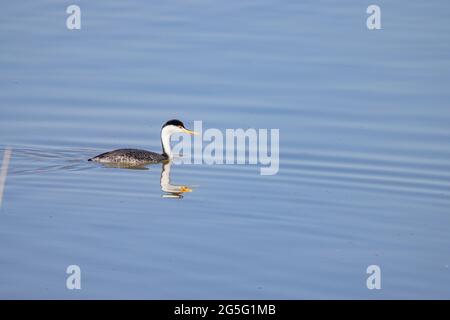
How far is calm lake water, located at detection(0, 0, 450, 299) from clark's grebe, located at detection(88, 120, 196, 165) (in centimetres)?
21

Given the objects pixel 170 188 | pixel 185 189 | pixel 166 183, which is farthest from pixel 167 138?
pixel 185 189

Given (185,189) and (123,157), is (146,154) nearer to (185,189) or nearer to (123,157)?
(123,157)

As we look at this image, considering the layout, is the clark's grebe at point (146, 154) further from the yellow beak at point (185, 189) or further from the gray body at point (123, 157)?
the yellow beak at point (185, 189)

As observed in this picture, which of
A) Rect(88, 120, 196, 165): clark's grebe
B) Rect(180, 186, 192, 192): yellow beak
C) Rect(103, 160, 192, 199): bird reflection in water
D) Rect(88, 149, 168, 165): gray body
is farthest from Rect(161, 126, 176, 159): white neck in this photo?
Rect(180, 186, 192, 192): yellow beak

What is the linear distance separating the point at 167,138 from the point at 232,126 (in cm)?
101

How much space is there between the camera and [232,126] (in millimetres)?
16828

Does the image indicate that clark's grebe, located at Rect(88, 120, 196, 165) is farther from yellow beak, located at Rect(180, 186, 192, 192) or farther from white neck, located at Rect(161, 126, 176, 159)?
yellow beak, located at Rect(180, 186, 192, 192)

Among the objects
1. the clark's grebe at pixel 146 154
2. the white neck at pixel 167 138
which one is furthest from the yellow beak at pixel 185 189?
the white neck at pixel 167 138

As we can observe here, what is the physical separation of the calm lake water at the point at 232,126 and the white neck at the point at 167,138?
0.50 m

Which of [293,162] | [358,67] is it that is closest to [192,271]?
[293,162]

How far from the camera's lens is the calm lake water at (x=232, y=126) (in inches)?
456

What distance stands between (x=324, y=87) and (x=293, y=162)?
3.50 metres

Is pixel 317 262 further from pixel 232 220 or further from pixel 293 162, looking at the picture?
pixel 293 162

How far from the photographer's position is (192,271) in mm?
11281
